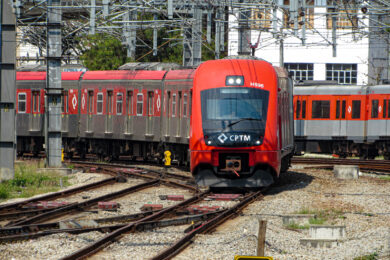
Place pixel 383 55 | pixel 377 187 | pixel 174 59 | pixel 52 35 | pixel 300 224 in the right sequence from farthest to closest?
pixel 383 55
pixel 174 59
pixel 52 35
pixel 377 187
pixel 300 224

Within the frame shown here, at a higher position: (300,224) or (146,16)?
(146,16)

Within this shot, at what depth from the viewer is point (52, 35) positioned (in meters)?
23.1

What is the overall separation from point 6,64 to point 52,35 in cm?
307

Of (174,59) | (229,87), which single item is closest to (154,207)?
(229,87)

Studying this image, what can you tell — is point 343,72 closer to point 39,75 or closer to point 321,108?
point 321,108

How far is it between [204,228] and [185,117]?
39.1 ft

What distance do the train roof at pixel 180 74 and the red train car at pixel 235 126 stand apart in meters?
5.70

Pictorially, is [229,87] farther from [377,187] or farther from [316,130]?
[316,130]

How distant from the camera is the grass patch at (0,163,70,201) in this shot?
1776 cm

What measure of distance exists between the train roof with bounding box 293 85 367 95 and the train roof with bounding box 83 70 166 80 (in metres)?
9.29

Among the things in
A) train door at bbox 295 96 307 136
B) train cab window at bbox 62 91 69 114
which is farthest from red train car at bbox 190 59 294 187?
train door at bbox 295 96 307 136

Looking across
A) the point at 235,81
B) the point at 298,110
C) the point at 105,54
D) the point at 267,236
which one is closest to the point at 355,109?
the point at 298,110

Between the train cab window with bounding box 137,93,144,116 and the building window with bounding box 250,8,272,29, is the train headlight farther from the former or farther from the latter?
the train cab window with bounding box 137,93,144,116

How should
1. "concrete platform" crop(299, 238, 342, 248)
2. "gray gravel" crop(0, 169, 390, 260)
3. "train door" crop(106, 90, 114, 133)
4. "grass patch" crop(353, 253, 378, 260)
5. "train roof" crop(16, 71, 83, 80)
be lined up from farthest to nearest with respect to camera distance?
"train roof" crop(16, 71, 83, 80), "train door" crop(106, 90, 114, 133), "concrete platform" crop(299, 238, 342, 248), "gray gravel" crop(0, 169, 390, 260), "grass patch" crop(353, 253, 378, 260)
